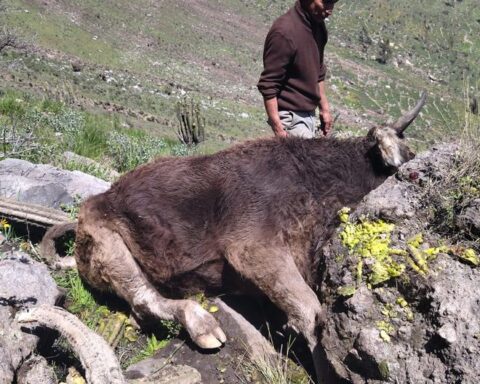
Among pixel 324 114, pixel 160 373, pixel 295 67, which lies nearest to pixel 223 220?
pixel 160 373

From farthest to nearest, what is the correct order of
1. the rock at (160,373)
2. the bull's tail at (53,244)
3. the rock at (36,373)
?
the bull's tail at (53,244), the rock at (160,373), the rock at (36,373)

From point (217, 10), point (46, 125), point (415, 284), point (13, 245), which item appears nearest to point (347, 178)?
point (415, 284)

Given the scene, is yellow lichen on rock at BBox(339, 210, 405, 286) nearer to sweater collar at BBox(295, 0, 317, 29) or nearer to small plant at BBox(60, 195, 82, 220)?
sweater collar at BBox(295, 0, 317, 29)

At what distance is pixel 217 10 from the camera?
58656 millimetres

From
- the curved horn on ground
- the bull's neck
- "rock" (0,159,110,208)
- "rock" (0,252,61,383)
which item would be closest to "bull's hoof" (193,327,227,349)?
the curved horn on ground

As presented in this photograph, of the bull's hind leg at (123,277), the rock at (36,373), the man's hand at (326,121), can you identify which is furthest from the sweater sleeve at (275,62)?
the rock at (36,373)

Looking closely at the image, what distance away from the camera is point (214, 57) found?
45531 millimetres

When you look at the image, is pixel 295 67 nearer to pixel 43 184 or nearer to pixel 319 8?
pixel 319 8

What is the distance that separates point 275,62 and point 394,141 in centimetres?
161

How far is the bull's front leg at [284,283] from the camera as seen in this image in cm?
349

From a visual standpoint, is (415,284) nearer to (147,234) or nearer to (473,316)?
(473,316)

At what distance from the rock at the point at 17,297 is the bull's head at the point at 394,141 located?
2427mm

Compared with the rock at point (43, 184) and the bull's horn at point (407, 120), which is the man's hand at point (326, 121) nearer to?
the bull's horn at point (407, 120)

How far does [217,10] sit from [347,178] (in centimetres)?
5749
